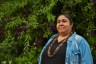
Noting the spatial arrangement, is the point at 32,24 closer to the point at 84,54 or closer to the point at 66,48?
the point at 66,48

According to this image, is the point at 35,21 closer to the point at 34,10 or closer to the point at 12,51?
the point at 34,10

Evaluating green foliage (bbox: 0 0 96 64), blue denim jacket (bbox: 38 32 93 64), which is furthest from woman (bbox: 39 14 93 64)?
green foliage (bbox: 0 0 96 64)

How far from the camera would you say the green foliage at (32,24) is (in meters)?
5.48

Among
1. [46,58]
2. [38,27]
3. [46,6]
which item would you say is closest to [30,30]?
[38,27]

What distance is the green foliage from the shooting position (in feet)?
18.0

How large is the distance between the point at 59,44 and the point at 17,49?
83.6 inches

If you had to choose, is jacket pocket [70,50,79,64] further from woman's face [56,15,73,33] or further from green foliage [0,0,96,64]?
green foliage [0,0,96,64]

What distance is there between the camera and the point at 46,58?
4074 mm

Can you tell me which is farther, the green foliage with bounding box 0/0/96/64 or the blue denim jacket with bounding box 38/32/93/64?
the green foliage with bounding box 0/0/96/64

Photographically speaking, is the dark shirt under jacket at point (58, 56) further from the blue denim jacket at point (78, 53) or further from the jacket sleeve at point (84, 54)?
the jacket sleeve at point (84, 54)

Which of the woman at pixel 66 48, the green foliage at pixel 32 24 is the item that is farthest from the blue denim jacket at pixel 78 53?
the green foliage at pixel 32 24

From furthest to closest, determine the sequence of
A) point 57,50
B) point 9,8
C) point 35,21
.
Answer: point 9,8
point 35,21
point 57,50

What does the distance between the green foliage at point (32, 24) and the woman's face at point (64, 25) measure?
132cm

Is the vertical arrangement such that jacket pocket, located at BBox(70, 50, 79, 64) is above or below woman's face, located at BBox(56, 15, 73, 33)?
below
